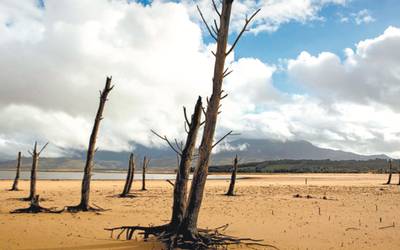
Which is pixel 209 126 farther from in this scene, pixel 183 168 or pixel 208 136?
pixel 183 168

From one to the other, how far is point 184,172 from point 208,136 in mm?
1473

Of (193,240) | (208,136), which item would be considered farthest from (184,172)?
(193,240)

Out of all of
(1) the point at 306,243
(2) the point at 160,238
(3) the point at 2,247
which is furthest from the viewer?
(1) the point at 306,243

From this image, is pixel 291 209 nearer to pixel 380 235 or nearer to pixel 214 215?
pixel 214 215

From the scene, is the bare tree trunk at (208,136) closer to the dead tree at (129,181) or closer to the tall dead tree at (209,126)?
the tall dead tree at (209,126)

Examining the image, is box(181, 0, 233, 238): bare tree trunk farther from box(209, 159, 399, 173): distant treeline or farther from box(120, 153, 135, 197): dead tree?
box(209, 159, 399, 173): distant treeline

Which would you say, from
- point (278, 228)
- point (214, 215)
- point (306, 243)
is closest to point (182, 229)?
point (306, 243)

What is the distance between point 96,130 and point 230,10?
35.2ft

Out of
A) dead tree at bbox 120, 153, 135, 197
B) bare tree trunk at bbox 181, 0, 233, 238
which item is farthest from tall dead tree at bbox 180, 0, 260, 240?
dead tree at bbox 120, 153, 135, 197

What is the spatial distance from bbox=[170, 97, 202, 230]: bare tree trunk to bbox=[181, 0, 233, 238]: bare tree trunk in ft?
2.25

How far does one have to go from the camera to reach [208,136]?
961cm

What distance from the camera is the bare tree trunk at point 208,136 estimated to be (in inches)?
371

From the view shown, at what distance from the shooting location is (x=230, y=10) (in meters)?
10.0

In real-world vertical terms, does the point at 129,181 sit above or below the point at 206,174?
Answer: below
